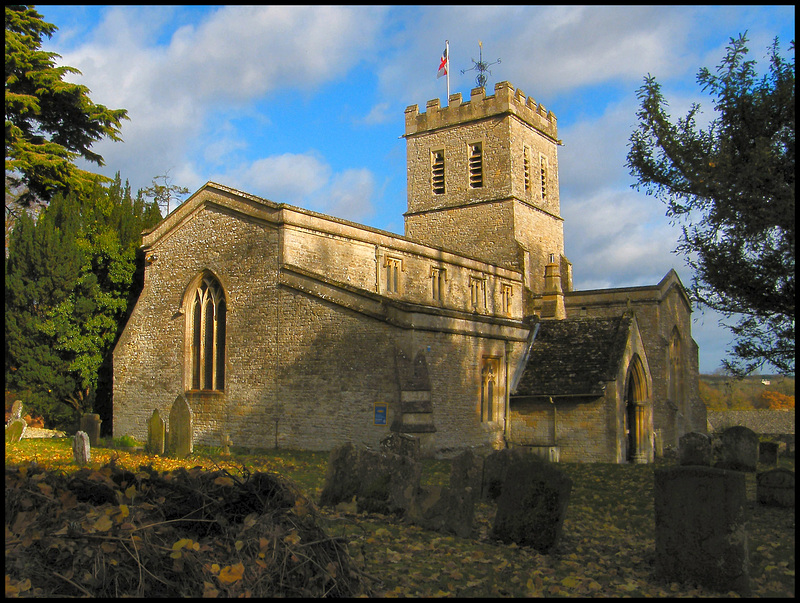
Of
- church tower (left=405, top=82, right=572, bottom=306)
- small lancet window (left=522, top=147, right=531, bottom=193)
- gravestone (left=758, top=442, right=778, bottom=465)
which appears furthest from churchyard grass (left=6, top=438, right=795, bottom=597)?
small lancet window (left=522, top=147, right=531, bottom=193)

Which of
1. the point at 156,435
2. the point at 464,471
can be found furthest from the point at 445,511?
the point at 156,435

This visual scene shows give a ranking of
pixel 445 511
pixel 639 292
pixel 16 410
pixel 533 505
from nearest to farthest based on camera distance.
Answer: pixel 533 505 → pixel 445 511 → pixel 16 410 → pixel 639 292

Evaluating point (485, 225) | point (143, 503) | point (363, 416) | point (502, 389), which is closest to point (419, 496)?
point (143, 503)

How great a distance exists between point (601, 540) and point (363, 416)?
33.0 ft

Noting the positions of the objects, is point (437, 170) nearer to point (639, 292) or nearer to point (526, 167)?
point (526, 167)

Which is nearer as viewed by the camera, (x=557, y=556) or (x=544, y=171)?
(x=557, y=556)

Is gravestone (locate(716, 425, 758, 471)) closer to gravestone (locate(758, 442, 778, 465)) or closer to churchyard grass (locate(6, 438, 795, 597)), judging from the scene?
churchyard grass (locate(6, 438, 795, 597))

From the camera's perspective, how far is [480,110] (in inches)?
1414

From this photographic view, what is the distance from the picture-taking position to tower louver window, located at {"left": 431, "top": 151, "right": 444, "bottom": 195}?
36969 millimetres

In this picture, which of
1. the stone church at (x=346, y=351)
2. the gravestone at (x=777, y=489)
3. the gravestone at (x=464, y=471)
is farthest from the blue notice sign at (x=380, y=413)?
the gravestone at (x=777, y=489)

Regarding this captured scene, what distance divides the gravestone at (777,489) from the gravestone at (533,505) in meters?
4.92

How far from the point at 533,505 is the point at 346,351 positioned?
10.9 m

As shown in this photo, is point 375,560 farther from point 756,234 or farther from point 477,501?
point 756,234

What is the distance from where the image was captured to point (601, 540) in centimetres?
809
